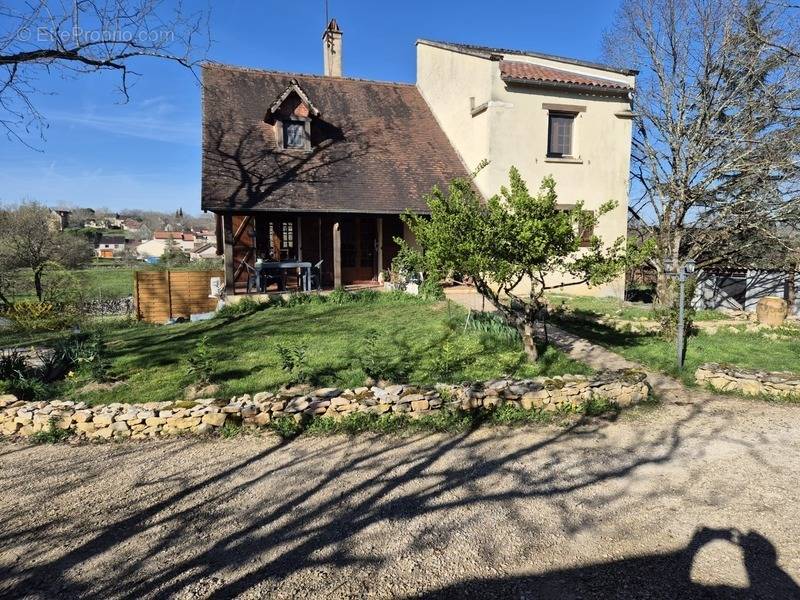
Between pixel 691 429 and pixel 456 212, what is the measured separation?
14.9ft

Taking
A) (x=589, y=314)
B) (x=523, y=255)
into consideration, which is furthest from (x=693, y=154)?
(x=523, y=255)

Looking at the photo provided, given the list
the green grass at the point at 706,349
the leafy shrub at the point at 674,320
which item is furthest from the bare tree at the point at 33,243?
the leafy shrub at the point at 674,320

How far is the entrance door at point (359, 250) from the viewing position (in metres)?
16.3

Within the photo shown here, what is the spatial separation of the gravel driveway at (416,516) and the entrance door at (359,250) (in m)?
10.8

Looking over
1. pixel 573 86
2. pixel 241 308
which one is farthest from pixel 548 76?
pixel 241 308

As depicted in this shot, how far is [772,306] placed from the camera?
12.4m

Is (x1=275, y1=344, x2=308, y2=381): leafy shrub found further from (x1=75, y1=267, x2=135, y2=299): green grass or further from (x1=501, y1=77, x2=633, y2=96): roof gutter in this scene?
(x1=75, y1=267, x2=135, y2=299): green grass

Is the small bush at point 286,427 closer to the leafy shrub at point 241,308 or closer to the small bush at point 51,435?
the small bush at point 51,435

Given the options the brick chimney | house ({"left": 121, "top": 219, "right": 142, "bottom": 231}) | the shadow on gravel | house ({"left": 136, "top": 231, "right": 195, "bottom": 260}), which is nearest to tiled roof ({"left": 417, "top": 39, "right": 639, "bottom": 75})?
the brick chimney

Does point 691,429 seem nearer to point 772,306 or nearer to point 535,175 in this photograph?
point 772,306

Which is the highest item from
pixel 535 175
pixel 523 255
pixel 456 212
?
pixel 535 175

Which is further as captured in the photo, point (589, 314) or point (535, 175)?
point (535, 175)

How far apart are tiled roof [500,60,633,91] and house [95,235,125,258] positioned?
65.2 meters

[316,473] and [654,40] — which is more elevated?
[654,40]
